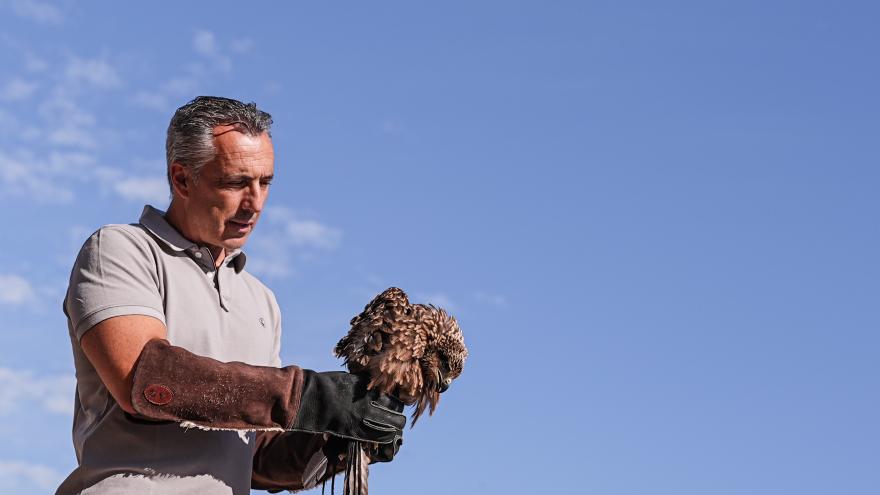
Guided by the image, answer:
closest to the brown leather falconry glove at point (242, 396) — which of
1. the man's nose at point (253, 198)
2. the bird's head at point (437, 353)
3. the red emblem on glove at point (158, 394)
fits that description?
the red emblem on glove at point (158, 394)

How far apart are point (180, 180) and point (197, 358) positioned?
0.83 m

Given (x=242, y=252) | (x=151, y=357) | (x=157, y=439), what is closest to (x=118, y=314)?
(x=151, y=357)

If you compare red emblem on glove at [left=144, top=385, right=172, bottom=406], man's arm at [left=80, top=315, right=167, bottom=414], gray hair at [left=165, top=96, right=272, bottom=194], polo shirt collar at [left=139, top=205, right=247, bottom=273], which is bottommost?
red emblem on glove at [left=144, top=385, right=172, bottom=406]

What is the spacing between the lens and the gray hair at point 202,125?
427 cm

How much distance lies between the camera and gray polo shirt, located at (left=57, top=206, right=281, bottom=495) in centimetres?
396

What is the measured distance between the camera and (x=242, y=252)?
457 cm

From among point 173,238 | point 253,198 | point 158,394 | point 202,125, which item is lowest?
point 158,394

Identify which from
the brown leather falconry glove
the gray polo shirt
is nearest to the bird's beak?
the brown leather falconry glove

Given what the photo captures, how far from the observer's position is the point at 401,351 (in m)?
4.03

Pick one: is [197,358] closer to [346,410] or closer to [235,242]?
[346,410]

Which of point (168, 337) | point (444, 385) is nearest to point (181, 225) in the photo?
point (168, 337)

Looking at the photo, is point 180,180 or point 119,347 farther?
point 180,180

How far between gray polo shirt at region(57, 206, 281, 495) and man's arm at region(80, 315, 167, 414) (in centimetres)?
4

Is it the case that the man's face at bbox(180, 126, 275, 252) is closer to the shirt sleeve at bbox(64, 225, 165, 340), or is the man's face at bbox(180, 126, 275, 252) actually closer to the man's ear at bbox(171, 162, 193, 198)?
the man's ear at bbox(171, 162, 193, 198)
